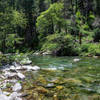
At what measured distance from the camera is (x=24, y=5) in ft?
114

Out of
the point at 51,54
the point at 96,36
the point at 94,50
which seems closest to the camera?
the point at 94,50

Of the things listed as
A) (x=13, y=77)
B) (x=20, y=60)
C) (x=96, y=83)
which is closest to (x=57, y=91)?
(x=96, y=83)

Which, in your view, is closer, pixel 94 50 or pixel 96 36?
pixel 94 50

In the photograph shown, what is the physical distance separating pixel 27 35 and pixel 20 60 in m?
26.0

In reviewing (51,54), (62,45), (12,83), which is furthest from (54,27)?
(12,83)

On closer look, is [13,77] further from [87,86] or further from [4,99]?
[87,86]

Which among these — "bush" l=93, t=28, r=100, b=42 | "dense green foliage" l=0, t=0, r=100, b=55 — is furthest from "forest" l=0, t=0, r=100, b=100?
"bush" l=93, t=28, r=100, b=42

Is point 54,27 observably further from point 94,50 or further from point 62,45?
point 94,50

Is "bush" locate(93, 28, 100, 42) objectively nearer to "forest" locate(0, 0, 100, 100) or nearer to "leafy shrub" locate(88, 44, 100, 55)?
"forest" locate(0, 0, 100, 100)

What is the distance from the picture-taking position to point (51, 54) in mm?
19562

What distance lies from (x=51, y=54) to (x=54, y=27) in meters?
8.03

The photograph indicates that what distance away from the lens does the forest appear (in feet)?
16.6

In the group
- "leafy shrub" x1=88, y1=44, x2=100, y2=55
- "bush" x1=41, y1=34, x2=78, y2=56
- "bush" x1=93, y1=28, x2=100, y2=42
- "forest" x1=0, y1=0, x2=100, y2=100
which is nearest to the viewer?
"forest" x1=0, y1=0, x2=100, y2=100

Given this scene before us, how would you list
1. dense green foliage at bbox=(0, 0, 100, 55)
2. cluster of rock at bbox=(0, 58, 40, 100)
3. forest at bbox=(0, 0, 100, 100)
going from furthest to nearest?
dense green foliage at bbox=(0, 0, 100, 55)
forest at bbox=(0, 0, 100, 100)
cluster of rock at bbox=(0, 58, 40, 100)
